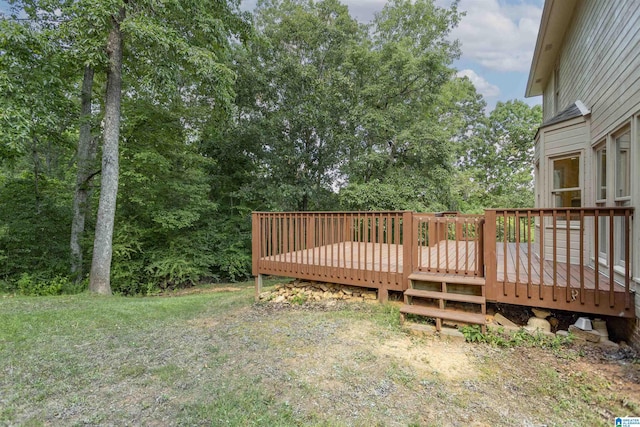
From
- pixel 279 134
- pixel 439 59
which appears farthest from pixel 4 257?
pixel 439 59

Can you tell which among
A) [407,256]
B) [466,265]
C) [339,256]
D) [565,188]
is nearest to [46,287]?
[339,256]


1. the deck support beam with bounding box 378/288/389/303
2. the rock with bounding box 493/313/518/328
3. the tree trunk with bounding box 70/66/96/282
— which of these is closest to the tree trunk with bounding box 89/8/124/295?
the tree trunk with bounding box 70/66/96/282

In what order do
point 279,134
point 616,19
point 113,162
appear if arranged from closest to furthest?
1. point 616,19
2. point 113,162
3. point 279,134

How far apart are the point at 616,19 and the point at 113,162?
9474 millimetres

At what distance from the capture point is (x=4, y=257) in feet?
27.3

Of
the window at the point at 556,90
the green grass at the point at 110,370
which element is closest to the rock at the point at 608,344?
the green grass at the point at 110,370

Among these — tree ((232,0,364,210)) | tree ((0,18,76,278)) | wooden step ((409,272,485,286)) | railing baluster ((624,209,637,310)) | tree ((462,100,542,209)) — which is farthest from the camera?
tree ((462,100,542,209))

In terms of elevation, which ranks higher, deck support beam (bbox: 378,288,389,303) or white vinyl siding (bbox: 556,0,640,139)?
white vinyl siding (bbox: 556,0,640,139)

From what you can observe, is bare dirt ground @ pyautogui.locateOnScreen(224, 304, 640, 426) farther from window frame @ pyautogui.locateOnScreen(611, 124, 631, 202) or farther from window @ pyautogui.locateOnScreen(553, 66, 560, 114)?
window @ pyautogui.locateOnScreen(553, 66, 560, 114)

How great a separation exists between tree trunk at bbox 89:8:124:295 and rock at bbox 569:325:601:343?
9.06 meters

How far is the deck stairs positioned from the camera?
12.3 ft

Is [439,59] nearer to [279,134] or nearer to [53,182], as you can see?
[279,134]

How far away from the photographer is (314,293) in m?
5.55

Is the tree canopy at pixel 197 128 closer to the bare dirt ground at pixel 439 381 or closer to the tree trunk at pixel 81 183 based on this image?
the tree trunk at pixel 81 183
